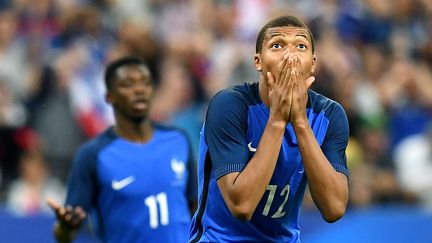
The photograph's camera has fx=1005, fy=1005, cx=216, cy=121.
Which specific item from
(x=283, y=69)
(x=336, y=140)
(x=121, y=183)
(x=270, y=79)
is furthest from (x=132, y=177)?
(x=283, y=69)

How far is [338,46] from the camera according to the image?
1330 centimetres

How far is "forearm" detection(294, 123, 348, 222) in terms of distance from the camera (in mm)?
4891

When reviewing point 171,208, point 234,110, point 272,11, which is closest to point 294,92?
point 234,110

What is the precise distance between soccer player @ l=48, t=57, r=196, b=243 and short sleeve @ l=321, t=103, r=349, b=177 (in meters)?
2.08

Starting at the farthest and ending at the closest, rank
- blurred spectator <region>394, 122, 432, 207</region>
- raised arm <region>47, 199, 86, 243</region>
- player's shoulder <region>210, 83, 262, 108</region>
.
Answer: blurred spectator <region>394, 122, 432, 207</region> < raised arm <region>47, 199, 86, 243</region> < player's shoulder <region>210, 83, 262, 108</region>

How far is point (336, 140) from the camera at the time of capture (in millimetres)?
5207

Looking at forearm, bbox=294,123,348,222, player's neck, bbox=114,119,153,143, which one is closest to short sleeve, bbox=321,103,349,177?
forearm, bbox=294,123,348,222

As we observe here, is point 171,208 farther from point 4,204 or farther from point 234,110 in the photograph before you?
point 4,204

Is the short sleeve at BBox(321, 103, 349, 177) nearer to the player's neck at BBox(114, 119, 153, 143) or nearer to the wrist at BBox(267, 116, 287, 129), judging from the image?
the wrist at BBox(267, 116, 287, 129)

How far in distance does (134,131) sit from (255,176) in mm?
2764

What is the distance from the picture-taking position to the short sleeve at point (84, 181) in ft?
23.0

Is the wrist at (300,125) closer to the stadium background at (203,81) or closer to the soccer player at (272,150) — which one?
the soccer player at (272,150)

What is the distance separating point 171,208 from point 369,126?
547 centimetres

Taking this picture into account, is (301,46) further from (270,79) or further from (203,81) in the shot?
(203,81)
